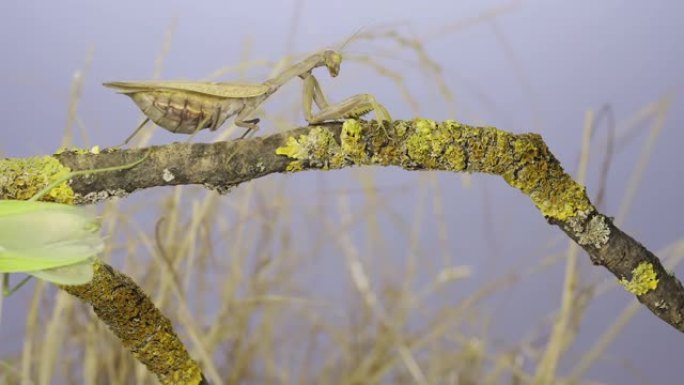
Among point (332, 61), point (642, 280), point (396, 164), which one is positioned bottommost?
point (642, 280)

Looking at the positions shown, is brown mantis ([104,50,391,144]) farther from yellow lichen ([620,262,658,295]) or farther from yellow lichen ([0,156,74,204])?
yellow lichen ([620,262,658,295])

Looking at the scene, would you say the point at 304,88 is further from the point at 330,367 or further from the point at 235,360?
the point at 330,367

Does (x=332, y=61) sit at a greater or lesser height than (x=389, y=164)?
greater

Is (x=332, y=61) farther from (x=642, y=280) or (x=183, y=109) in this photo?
(x=642, y=280)

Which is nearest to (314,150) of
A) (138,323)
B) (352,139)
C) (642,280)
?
(352,139)

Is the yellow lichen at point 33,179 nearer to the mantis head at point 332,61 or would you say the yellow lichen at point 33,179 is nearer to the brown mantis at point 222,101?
the brown mantis at point 222,101

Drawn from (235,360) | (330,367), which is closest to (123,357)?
(235,360)

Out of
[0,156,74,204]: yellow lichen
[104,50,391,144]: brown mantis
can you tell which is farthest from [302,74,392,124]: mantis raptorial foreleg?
[0,156,74,204]: yellow lichen
